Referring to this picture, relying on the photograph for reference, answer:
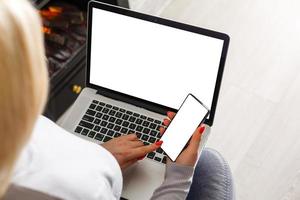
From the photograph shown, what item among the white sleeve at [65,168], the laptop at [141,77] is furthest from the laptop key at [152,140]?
the white sleeve at [65,168]

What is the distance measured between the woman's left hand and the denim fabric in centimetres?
10

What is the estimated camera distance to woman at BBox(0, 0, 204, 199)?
46cm

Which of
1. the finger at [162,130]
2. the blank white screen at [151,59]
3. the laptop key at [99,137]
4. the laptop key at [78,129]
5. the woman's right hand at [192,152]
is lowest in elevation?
the laptop key at [78,129]

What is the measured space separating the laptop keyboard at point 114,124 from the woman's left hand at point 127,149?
64mm

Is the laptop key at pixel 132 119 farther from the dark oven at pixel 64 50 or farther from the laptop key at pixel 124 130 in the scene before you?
the dark oven at pixel 64 50

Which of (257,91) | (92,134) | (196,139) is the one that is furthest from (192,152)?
(257,91)

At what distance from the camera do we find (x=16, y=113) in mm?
488

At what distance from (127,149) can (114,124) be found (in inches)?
4.7

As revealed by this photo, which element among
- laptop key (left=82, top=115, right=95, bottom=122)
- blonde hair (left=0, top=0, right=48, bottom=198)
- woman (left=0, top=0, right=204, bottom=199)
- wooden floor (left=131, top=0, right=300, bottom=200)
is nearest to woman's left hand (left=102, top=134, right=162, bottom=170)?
woman (left=0, top=0, right=204, bottom=199)

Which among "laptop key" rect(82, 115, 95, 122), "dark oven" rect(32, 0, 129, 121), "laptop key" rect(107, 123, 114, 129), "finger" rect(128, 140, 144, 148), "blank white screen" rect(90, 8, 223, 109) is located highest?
"blank white screen" rect(90, 8, 223, 109)

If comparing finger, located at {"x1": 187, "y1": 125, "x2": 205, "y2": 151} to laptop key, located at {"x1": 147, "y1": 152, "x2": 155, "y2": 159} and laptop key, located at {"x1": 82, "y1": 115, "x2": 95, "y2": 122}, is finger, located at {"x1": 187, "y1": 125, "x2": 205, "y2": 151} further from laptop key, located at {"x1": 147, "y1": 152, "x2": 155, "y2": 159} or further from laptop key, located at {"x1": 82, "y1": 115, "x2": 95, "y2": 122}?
laptop key, located at {"x1": 82, "y1": 115, "x2": 95, "y2": 122}

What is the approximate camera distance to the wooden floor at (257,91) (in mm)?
1389

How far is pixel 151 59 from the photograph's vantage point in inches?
39.2

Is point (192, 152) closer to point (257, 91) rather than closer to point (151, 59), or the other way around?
point (151, 59)
